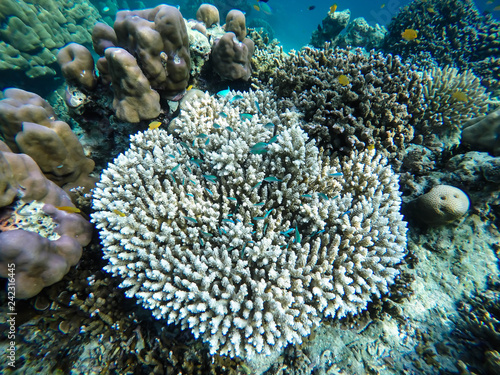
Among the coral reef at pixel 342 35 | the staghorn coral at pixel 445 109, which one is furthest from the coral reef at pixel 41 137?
the coral reef at pixel 342 35

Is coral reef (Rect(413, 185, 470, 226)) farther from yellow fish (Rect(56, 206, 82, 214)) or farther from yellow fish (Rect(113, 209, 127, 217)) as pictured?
yellow fish (Rect(56, 206, 82, 214))

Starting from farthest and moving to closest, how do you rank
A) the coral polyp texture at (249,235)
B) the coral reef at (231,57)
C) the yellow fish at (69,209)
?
the coral reef at (231,57)
the yellow fish at (69,209)
the coral polyp texture at (249,235)

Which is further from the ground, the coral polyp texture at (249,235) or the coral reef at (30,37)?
the coral reef at (30,37)

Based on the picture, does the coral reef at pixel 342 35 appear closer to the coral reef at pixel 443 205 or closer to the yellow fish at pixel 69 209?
the coral reef at pixel 443 205

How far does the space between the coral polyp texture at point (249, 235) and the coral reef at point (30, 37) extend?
43.0 feet

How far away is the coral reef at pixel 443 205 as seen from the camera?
11.3 feet

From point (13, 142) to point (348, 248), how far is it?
17.9ft

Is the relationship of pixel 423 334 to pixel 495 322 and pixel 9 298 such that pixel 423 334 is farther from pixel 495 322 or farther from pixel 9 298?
pixel 9 298

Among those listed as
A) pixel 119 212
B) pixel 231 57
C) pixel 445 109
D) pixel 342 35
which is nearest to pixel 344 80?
pixel 231 57

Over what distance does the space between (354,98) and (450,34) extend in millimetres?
10681

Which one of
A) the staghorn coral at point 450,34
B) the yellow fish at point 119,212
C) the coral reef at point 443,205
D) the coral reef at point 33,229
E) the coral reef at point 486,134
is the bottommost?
the coral reef at point 33,229

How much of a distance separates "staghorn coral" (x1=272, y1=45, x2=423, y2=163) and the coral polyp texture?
62 centimetres

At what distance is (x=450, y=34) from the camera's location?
9.98 meters

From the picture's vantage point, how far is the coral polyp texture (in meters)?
2.54
